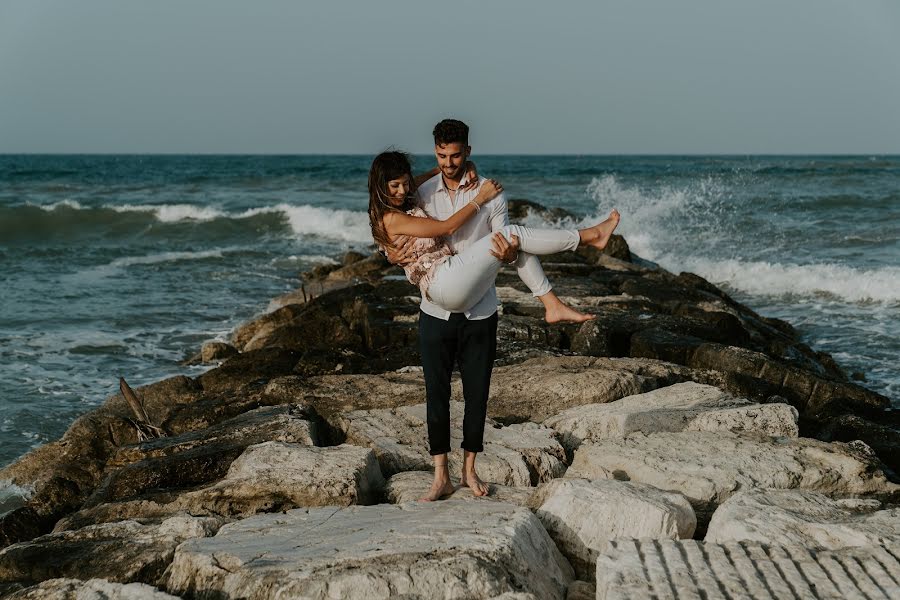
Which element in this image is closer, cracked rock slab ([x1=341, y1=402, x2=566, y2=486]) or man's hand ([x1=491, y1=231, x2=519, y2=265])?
man's hand ([x1=491, y1=231, x2=519, y2=265])

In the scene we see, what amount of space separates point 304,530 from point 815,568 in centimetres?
201

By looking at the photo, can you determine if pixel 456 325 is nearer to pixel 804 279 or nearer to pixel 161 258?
pixel 804 279

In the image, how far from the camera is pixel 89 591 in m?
3.39

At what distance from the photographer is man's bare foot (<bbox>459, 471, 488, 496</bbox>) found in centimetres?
445

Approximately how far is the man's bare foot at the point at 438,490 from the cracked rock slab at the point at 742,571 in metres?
1.02

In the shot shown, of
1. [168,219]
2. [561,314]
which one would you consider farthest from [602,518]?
[168,219]

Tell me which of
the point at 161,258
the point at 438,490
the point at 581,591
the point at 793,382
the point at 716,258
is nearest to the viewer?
the point at 581,591

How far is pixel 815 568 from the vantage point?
11.2ft

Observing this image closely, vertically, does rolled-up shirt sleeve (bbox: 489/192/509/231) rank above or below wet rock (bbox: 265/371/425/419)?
above

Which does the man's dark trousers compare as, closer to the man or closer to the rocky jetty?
the man

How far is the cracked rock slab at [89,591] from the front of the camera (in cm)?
333

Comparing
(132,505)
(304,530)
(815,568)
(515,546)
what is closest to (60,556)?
(132,505)

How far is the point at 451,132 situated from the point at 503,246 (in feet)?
1.83

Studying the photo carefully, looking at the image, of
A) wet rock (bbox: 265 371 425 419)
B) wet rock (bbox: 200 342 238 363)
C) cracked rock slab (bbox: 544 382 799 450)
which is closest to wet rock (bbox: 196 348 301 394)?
wet rock (bbox: 265 371 425 419)
